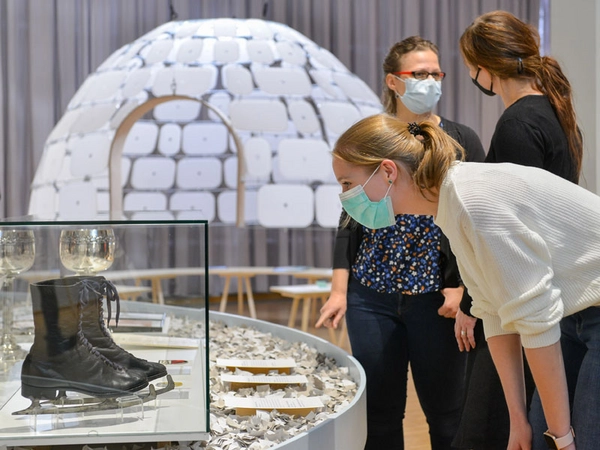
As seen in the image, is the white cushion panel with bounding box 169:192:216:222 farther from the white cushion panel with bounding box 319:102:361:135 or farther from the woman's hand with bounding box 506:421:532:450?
the woman's hand with bounding box 506:421:532:450

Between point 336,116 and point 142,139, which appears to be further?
point 142,139

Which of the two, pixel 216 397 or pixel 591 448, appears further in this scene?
pixel 216 397

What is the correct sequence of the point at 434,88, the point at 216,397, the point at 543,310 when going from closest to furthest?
the point at 543,310
the point at 216,397
the point at 434,88

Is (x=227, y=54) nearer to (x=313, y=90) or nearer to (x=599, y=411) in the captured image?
(x=313, y=90)

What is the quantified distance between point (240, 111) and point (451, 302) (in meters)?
4.28

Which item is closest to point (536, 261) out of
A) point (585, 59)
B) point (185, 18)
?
point (585, 59)

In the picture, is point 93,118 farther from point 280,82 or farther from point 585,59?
point 585,59

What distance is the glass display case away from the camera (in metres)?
1.29

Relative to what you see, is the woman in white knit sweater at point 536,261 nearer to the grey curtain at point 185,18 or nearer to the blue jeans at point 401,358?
the blue jeans at point 401,358

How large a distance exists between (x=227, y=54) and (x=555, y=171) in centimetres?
458

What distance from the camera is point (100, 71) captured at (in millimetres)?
6242

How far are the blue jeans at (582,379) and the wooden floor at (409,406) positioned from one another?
6.23 feet

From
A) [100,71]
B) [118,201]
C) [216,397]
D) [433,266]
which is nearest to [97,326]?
[216,397]

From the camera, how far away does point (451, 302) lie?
1902 millimetres
